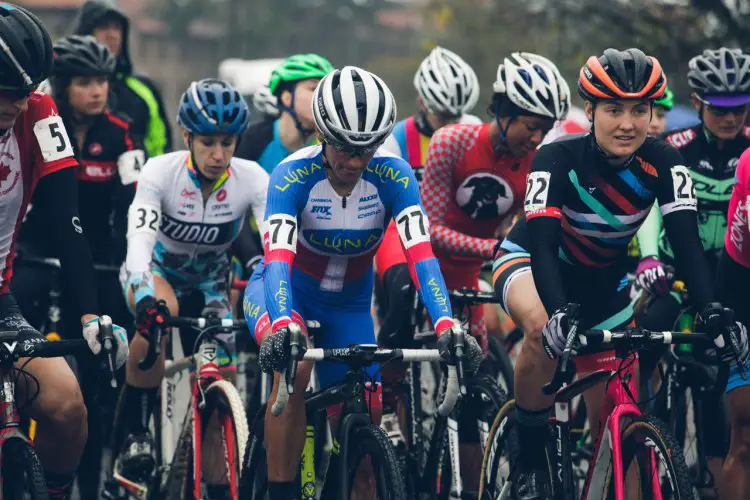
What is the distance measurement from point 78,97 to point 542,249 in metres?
3.74

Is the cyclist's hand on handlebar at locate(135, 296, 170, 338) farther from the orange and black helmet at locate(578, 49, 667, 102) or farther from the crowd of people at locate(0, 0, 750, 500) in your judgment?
the orange and black helmet at locate(578, 49, 667, 102)

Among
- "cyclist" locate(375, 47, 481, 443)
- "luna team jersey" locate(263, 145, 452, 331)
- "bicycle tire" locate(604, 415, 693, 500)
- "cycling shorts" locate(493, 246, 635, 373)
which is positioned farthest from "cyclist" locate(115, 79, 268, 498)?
"bicycle tire" locate(604, 415, 693, 500)

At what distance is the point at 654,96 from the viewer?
6387mm

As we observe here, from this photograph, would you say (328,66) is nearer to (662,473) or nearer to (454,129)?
(454,129)

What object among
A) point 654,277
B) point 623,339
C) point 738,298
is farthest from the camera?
point 654,277

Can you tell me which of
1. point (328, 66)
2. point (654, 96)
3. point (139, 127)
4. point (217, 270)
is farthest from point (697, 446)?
point (139, 127)

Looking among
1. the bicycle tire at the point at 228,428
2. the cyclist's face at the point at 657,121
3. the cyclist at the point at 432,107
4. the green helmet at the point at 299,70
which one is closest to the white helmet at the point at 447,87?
the cyclist at the point at 432,107

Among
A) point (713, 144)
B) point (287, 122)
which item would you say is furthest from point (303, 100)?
point (713, 144)

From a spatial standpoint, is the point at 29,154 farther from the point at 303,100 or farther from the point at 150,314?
the point at 303,100

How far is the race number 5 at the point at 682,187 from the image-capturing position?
6.31 metres

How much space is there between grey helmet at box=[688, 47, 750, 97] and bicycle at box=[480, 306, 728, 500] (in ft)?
7.77

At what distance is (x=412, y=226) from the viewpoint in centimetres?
634

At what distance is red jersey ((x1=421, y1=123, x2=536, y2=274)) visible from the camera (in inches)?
328

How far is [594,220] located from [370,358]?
1.48 m
